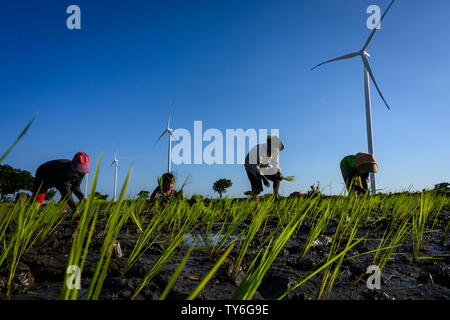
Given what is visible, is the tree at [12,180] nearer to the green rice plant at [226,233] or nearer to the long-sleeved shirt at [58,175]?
the long-sleeved shirt at [58,175]

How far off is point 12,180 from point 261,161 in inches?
1121

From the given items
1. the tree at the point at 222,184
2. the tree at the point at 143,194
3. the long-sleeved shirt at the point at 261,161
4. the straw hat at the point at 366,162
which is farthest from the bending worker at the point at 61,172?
the tree at the point at 222,184

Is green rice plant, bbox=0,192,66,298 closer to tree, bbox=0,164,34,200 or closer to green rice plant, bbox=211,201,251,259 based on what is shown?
green rice plant, bbox=211,201,251,259

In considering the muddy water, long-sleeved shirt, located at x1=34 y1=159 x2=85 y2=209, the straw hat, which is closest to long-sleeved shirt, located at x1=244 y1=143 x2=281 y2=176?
the straw hat

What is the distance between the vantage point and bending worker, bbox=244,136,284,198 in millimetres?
5059

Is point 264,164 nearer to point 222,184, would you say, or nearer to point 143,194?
point 143,194

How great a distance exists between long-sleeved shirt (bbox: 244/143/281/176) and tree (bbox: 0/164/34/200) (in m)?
27.9

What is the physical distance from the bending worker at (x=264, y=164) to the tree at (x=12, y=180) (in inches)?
1097

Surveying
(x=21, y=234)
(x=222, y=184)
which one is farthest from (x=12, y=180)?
(x=21, y=234)

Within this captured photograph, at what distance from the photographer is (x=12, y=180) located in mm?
24547

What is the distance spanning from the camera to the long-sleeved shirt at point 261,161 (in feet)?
16.6
